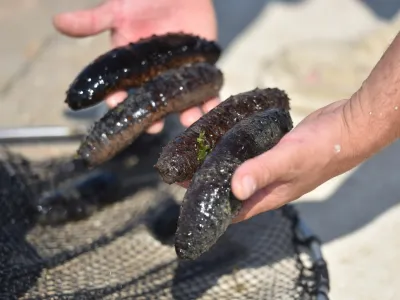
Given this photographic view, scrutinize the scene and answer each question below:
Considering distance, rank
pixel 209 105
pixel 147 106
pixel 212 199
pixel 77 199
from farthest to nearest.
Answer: pixel 77 199 → pixel 209 105 → pixel 147 106 → pixel 212 199

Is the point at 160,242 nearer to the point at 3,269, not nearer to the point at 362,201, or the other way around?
the point at 3,269

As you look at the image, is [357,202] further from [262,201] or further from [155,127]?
[262,201]

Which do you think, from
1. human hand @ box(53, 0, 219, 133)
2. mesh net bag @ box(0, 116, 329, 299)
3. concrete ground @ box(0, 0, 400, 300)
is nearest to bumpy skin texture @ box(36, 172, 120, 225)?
mesh net bag @ box(0, 116, 329, 299)

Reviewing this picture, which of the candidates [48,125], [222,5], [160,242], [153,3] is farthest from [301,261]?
[222,5]

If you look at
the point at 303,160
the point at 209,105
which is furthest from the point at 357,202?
the point at 303,160

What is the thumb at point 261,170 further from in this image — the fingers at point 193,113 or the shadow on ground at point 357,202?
the shadow on ground at point 357,202
